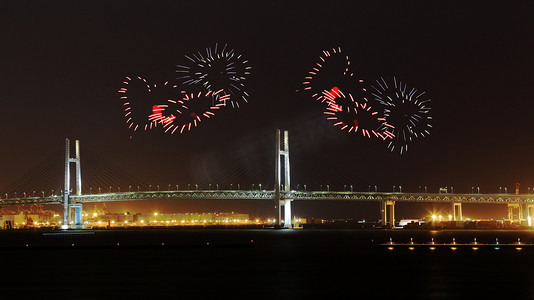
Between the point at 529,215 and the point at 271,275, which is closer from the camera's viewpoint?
the point at 271,275

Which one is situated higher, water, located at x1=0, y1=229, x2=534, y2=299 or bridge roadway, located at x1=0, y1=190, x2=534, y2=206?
bridge roadway, located at x1=0, y1=190, x2=534, y2=206

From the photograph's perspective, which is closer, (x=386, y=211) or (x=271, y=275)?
(x=271, y=275)

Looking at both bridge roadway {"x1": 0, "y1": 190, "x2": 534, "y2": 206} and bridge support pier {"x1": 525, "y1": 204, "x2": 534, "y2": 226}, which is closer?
bridge roadway {"x1": 0, "y1": 190, "x2": 534, "y2": 206}

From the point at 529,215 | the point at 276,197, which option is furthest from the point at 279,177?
the point at 529,215

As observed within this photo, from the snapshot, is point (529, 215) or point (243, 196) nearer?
point (243, 196)

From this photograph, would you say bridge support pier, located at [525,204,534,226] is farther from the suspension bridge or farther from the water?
the water

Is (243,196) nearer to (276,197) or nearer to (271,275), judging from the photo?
(276,197)

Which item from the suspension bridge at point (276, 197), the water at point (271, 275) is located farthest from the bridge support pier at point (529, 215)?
the water at point (271, 275)

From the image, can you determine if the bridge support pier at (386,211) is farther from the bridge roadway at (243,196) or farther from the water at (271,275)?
the water at (271,275)

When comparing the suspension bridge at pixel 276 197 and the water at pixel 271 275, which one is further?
the suspension bridge at pixel 276 197

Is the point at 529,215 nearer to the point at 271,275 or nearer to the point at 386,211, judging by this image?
the point at 386,211

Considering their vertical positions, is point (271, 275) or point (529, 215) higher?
point (529, 215)

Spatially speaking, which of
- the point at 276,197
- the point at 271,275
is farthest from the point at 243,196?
the point at 271,275

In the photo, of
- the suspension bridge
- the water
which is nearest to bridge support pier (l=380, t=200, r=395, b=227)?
the suspension bridge
